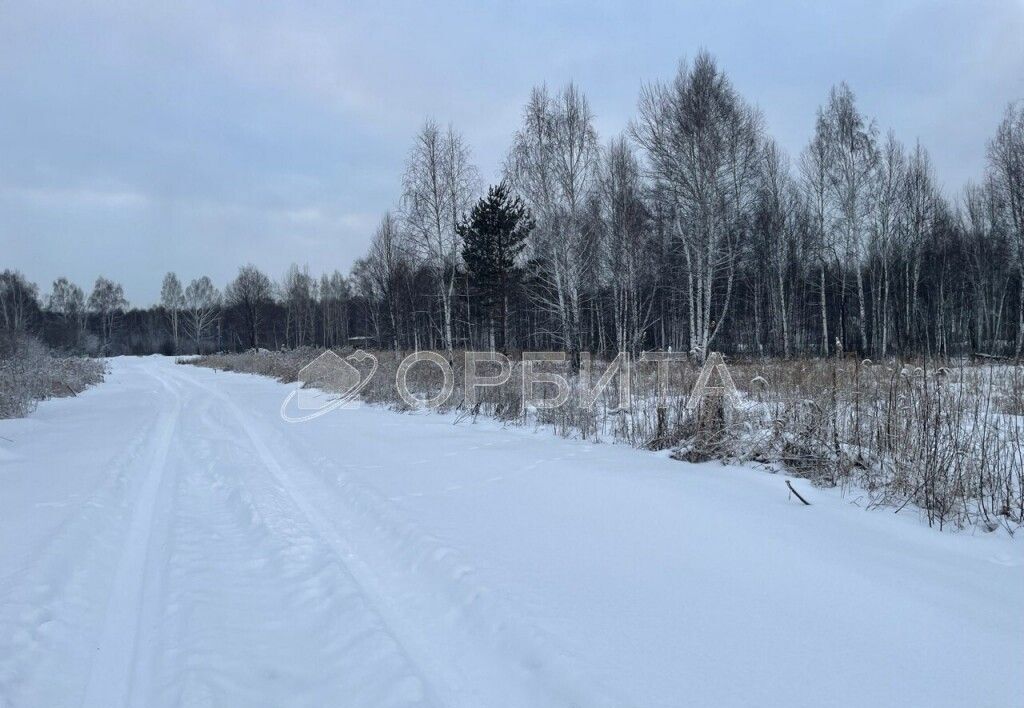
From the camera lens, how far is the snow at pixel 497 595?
233 cm

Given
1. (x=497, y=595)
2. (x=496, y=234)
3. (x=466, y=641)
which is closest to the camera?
(x=466, y=641)

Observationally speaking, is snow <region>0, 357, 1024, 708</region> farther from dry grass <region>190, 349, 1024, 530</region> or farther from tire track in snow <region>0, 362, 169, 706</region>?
dry grass <region>190, 349, 1024, 530</region>

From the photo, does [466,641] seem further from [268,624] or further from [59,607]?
[59,607]

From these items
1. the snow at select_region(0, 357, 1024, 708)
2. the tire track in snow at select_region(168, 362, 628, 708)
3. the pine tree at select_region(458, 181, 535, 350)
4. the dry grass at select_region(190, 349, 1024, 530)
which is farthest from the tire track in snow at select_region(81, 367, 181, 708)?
the pine tree at select_region(458, 181, 535, 350)

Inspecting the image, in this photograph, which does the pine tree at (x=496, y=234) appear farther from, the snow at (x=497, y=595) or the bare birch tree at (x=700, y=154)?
the snow at (x=497, y=595)

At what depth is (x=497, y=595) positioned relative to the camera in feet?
10.2

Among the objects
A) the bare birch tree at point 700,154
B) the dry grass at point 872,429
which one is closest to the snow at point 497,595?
the dry grass at point 872,429

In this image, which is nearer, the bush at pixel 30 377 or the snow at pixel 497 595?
the snow at pixel 497 595

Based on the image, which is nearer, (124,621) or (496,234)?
(124,621)

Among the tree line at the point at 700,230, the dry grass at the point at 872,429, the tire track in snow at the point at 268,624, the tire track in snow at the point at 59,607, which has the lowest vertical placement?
the tire track in snow at the point at 268,624

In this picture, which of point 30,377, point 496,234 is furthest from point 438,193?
point 30,377

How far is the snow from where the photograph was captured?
233 cm

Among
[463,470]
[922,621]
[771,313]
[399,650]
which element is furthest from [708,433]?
[771,313]

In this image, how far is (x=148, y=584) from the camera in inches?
136
